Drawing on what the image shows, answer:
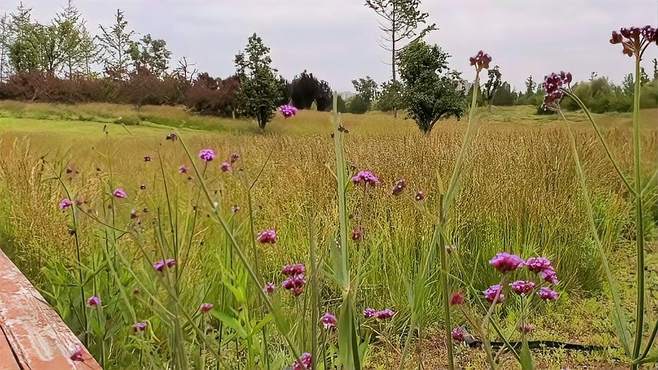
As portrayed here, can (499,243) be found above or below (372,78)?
below

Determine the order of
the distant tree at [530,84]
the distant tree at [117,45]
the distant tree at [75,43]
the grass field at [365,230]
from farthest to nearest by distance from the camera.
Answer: the distant tree at [75,43]
the distant tree at [117,45]
the distant tree at [530,84]
the grass field at [365,230]

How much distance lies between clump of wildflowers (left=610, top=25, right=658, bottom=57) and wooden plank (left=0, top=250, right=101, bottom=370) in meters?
0.72

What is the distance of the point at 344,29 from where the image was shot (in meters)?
2.51

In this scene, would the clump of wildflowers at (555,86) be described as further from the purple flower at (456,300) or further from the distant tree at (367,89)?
the distant tree at (367,89)

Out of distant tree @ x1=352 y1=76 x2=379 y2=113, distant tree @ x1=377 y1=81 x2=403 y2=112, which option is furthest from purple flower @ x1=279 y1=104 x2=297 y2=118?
distant tree @ x1=377 y1=81 x2=403 y2=112

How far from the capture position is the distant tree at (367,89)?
643 centimetres

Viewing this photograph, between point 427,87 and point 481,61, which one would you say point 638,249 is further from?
point 427,87

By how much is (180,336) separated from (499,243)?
199 centimetres

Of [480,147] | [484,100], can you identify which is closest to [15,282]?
[484,100]

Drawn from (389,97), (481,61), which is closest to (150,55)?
(389,97)

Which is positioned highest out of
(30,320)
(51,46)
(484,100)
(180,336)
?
(51,46)

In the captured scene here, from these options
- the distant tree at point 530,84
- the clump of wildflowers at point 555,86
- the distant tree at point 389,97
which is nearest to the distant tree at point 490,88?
the clump of wildflowers at point 555,86

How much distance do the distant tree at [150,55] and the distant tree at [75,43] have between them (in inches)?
27.8

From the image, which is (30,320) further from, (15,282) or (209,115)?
(209,115)
